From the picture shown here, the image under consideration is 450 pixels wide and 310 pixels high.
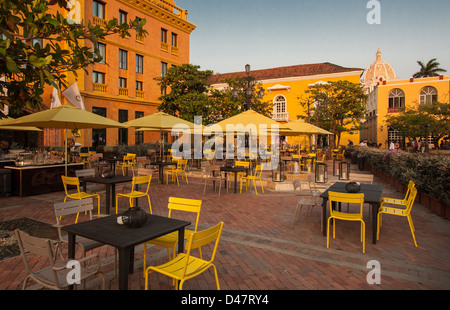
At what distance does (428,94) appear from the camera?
35219 millimetres

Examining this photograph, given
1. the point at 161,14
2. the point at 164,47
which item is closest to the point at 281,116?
the point at 164,47

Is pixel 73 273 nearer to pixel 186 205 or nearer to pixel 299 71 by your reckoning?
pixel 186 205

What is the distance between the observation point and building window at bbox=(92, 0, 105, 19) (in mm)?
21781

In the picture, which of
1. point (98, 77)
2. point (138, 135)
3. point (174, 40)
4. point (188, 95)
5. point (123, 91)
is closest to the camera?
point (188, 95)

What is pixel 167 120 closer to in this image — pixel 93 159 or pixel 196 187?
pixel 196 187

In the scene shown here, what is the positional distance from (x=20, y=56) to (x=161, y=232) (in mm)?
2985

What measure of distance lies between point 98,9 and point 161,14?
5.91 metres

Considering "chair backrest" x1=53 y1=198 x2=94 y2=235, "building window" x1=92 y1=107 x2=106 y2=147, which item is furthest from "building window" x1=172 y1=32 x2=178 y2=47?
"chair backrest" x1=53 y1=198 x2=94 y2=235

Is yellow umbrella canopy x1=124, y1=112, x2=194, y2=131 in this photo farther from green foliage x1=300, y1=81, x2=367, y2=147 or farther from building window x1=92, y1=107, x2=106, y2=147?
green foliage x1=300, y1=81, x2=367, y2=147

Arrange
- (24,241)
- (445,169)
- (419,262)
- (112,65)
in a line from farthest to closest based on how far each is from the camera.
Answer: (112,65) → (445,169) → (419,262) → (24,241)

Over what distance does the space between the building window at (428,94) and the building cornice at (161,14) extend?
1124 inches
